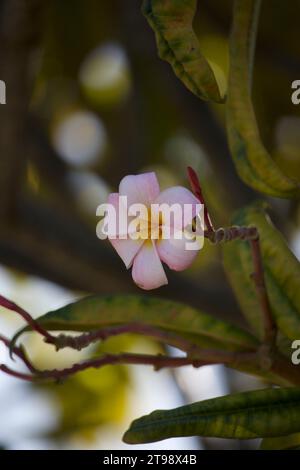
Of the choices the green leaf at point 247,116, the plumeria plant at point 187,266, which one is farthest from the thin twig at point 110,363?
the green leaf at point 247,116

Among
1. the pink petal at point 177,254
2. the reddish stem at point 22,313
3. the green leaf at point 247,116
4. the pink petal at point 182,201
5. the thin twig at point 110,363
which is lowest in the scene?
the thin twig at point 110,363

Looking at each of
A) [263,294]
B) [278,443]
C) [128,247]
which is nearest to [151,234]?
[128,247]

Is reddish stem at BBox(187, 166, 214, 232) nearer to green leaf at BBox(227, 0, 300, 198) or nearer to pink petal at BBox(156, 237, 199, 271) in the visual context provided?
pink petal at BBox(156, 237, 199, 271)

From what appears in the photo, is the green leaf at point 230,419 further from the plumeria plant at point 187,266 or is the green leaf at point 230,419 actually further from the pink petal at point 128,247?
the pink petal at point 128,247

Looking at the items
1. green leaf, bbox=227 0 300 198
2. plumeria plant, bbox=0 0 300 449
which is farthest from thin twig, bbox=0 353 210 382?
green leaf, bbox=227 0 300 198

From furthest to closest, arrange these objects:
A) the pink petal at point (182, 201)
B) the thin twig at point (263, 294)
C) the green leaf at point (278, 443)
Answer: the green leaf at point (278, 443) < the thin twig at point (263, 294) < the pink petal at point (182, 201)

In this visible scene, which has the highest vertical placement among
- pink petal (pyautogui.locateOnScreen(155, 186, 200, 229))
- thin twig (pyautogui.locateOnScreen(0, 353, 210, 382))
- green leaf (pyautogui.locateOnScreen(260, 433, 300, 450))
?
pink petal (pyautogui.locateOnScreen(155, 186, 200, 229))

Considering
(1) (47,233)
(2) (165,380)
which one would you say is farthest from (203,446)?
(1) (47,233)
